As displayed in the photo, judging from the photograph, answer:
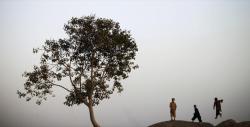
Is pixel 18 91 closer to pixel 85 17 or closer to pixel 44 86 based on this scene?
pixel 44 86

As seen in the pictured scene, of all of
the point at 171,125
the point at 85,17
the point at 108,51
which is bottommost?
the point at 171,125

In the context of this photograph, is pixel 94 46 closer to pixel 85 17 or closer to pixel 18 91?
pixel 85 17

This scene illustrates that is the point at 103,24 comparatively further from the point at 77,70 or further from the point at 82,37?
the point at 77,70

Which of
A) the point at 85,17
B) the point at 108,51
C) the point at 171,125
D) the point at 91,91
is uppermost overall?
the point at 85,17

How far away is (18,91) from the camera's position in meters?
48.7

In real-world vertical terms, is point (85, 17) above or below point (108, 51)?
above

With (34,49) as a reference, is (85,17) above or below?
above

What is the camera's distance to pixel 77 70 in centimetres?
4912

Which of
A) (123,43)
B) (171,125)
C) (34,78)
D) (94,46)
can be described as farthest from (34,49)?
(171,125)

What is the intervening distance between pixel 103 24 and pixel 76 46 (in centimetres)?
434

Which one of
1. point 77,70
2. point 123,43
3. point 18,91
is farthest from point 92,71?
point 18,91

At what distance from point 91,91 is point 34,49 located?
8.50m

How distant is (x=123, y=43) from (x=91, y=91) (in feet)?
23.0

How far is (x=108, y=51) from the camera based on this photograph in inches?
1934
